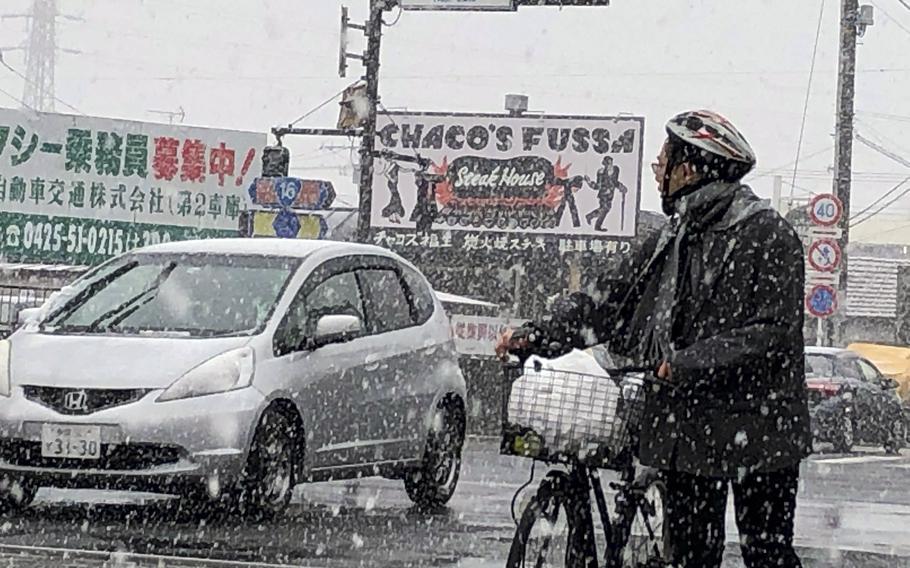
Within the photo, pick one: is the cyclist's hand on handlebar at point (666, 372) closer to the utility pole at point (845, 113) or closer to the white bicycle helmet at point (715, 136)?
the white bicycle helmet at point (715, 136)

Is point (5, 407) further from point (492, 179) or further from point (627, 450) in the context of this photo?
point (492, 179)

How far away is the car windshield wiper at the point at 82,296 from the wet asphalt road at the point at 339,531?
3.35ft

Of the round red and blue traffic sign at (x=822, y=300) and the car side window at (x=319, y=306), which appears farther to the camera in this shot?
the round red and blue traffic sign at (x=822, y=300)

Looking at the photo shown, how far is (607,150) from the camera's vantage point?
3581 cm

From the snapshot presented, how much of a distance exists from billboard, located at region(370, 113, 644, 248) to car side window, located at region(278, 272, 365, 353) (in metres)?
24.8

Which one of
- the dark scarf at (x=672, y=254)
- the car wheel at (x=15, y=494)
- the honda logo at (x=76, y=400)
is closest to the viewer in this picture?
the dark scarf at (x=672, y=254)

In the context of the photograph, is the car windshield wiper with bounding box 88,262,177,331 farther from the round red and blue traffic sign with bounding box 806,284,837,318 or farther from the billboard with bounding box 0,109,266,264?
the billboard with bounding box 0,109,266,264

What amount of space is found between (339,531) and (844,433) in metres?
14.4

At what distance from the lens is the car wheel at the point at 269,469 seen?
371 inches

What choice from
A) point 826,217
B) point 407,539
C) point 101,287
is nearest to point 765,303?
point 407,539

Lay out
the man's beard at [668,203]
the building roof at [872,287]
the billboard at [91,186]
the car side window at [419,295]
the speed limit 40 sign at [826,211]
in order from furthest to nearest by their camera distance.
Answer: the building roof at [872,287] → the billboard at [91,186] → the speed limit 40 sign at [826,211] → the car side window at [419,295] → the man's beard at [668,203]

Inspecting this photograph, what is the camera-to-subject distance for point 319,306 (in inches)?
412

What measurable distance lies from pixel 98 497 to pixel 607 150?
2562cm

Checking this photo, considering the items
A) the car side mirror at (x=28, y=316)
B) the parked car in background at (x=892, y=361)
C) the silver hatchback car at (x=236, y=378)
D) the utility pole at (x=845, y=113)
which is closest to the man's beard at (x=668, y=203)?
the silver hatchback car at (x=236, y=378)
